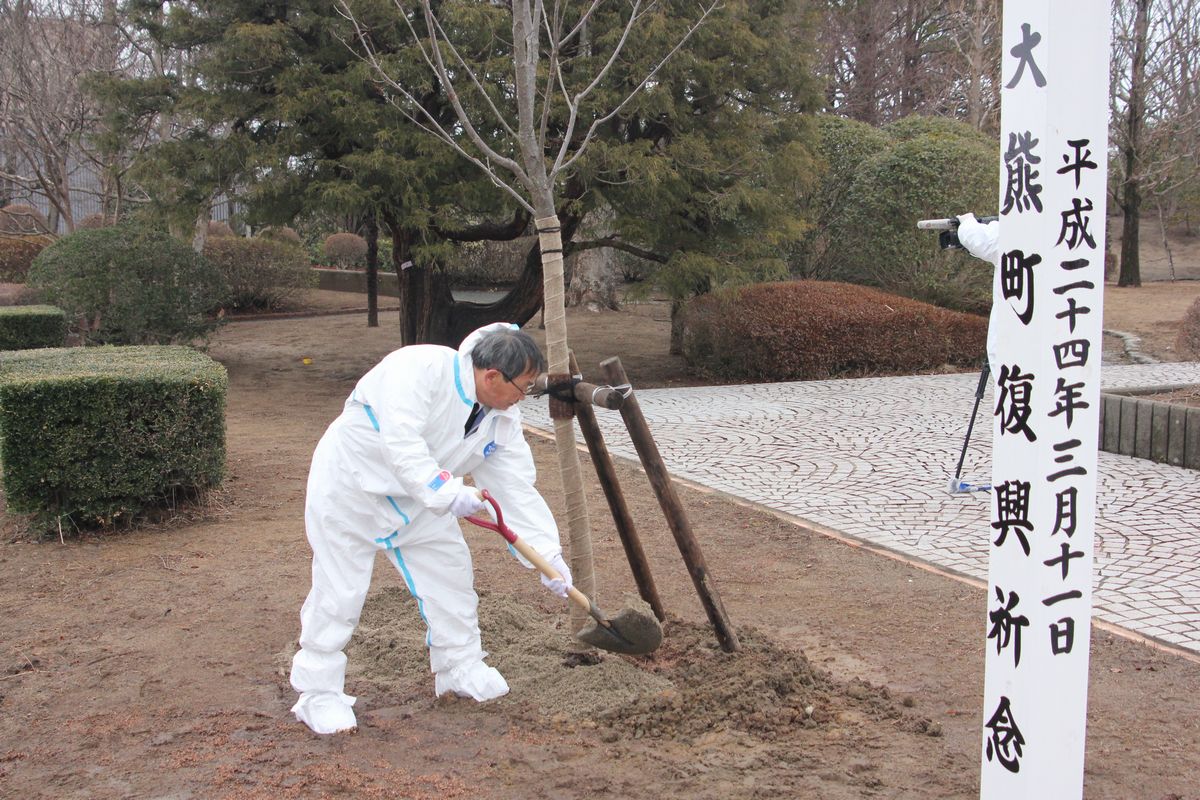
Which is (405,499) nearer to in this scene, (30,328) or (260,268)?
(30,328)

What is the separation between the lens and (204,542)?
5848mm

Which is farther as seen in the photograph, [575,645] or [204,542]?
[204,542]

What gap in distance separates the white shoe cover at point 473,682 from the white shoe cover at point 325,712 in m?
0.37

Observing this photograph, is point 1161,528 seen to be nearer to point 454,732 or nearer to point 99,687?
point 454,732

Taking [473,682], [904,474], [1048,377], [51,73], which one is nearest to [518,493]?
[473,682]

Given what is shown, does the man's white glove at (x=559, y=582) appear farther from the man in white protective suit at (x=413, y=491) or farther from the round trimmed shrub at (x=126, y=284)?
the round trimmed shrub at (x=126, y=284)

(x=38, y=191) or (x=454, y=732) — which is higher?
(x=38, y=191)

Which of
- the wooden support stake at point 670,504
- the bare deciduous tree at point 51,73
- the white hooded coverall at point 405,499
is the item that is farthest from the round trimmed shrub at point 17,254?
the wooden support stake at point 670,504

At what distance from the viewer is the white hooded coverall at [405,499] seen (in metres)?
3.40

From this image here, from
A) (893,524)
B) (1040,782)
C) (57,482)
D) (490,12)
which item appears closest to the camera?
(1040,782)

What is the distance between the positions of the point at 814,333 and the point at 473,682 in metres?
8.96

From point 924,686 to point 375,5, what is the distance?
8.75 metres

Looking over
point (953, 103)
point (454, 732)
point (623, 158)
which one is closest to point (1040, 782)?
point (454, 732)

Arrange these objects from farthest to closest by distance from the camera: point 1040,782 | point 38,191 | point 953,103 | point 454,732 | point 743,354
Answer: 1. point 953,103
2. point 38,191
3. point 743,354
4. point 454,732
5. point 1040,782
